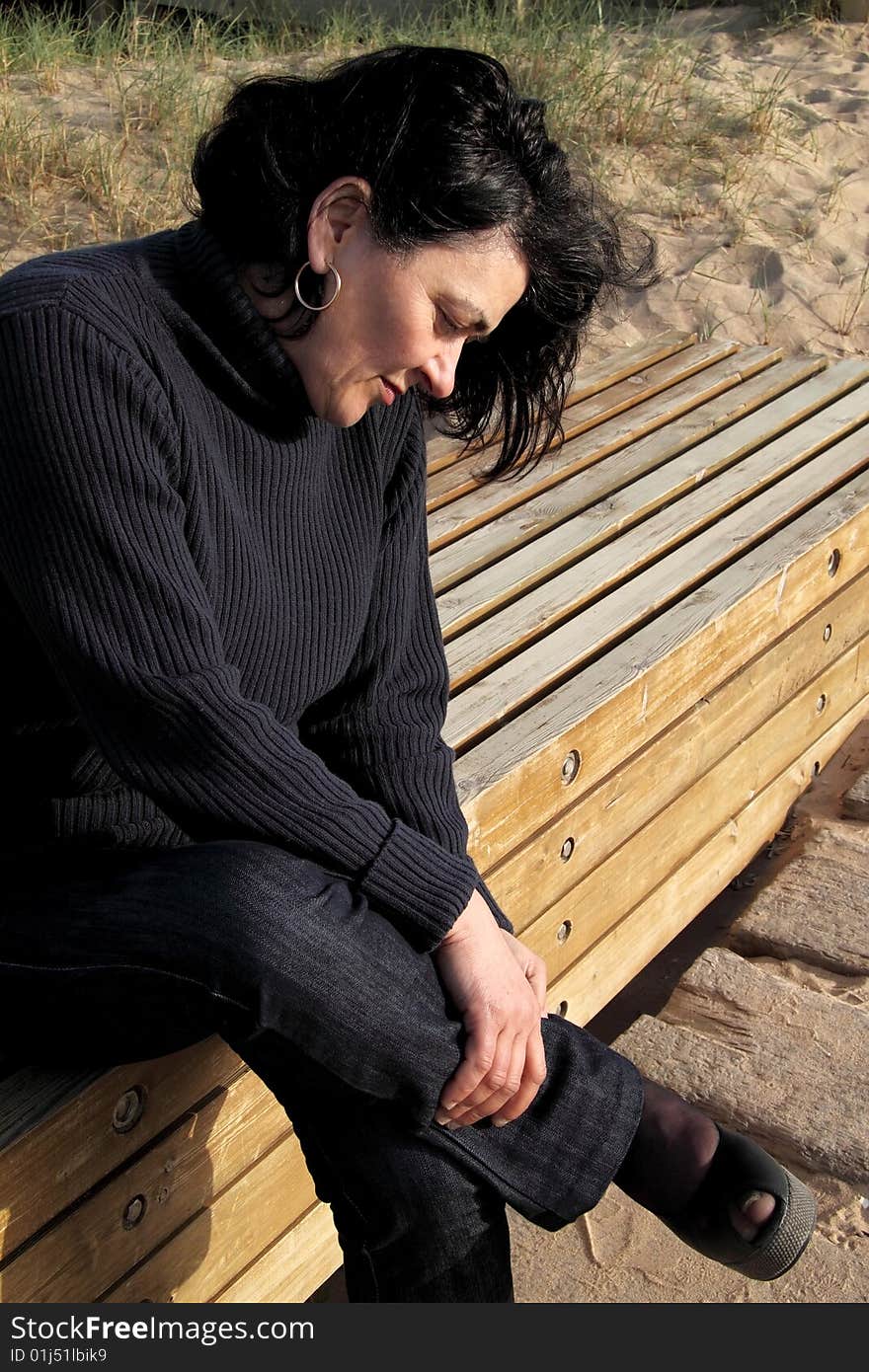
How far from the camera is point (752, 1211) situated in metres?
1.78

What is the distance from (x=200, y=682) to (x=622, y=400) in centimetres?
253

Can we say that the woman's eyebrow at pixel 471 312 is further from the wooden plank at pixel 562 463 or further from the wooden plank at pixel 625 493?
the wooden plank at pixel 562 463

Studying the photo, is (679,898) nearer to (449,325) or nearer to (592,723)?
(592,723)

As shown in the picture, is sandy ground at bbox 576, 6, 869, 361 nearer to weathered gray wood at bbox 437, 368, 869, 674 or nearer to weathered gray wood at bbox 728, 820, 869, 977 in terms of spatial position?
weathered gray wood at bbox 437, 368, 869, 674

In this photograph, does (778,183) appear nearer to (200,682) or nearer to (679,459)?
(679,459)

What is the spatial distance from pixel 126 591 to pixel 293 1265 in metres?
1.02

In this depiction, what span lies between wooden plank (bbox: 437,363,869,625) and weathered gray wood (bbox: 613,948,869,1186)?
2.44ft

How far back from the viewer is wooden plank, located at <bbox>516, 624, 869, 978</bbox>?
2543mm

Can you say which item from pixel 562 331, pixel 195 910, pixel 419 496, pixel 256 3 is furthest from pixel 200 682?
pixel 256 3

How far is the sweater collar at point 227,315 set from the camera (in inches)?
63.7

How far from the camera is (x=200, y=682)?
1.51 meters

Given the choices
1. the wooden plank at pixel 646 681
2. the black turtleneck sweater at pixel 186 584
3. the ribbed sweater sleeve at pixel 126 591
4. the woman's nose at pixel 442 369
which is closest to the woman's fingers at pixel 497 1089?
the black turtleneck sweater at pixel 186 584

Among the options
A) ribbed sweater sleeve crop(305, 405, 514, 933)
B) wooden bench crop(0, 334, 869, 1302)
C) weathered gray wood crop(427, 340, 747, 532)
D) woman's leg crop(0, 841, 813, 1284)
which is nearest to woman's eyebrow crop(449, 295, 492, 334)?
ribbed sweater sleeve crop(305, 405, 514, 933)

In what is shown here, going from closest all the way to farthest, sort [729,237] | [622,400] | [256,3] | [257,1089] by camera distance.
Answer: [257,1089] < [622,400] < [729,237] < [256,3]
